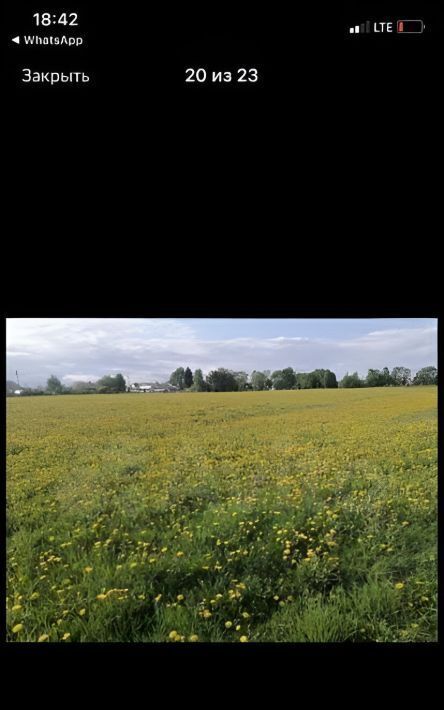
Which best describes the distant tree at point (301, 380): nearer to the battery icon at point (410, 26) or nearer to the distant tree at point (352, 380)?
the distant tree at point (352, 380)

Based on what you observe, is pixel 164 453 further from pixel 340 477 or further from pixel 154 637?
pixel 340 477

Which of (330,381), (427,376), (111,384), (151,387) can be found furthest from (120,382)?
(427,376)

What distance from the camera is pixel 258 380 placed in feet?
6.24

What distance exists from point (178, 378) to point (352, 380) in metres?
0.88

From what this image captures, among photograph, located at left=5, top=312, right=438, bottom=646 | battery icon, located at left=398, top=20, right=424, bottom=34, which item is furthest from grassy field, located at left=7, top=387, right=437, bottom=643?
battery icon, located at left=398, top=20, right=424, bottom=34

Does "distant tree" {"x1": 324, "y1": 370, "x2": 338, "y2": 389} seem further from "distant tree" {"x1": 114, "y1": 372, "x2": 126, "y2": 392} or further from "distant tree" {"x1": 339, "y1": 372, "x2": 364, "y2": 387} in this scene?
"distant tree" {"x1": 114, "y1": 372, "x2": 126, "y2": 392}

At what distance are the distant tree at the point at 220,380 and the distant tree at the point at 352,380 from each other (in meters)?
0.55

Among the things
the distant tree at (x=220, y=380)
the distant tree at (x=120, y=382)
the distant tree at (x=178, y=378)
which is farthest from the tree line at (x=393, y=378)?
the distant tree at (x=120, y=382)

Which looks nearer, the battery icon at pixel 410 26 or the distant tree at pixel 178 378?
the battery icon at pixel 410 26

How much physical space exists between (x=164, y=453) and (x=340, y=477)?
89 centimetres

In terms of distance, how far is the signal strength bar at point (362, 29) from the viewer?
133 centimetres

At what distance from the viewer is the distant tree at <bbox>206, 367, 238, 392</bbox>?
191 centimetres

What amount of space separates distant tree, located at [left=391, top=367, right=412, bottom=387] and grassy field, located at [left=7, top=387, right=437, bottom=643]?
4 cm
